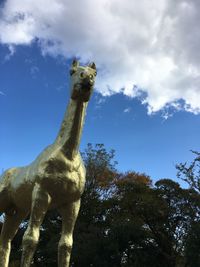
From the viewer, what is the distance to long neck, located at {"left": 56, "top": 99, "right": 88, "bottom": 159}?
7.13 meters

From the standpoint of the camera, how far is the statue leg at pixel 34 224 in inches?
262

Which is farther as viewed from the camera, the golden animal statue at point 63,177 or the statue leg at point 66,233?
the statue leg at point 66,233

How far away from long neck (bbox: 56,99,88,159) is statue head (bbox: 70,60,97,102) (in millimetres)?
123

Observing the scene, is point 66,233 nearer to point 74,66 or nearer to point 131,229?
point 74,66

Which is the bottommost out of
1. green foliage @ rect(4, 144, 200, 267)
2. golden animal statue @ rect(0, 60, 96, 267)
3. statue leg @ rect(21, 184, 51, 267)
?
statue leg @ rect(21, 184, 51, 267)

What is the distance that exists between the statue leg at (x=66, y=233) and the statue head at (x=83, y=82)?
1.80 m

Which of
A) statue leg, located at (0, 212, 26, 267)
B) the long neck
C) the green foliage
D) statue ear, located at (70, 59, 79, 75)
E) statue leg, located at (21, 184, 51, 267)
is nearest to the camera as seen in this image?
statue leg, located at (21, 184, 51, 267)

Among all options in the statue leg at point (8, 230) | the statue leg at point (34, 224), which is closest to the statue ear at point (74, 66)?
the statue leg at point (34, 224)

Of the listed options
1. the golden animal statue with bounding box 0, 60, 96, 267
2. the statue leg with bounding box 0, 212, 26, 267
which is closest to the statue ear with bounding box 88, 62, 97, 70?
the golden animal statue with bounding box 0, 60, 96, 267

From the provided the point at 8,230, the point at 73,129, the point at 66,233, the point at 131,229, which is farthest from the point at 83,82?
the point at 131,229

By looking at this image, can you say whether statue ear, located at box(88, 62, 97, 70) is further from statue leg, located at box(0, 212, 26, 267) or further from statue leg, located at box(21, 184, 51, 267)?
statue leg, located at box(0, 212, 26, 267)

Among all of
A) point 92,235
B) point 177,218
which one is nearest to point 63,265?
point 92,235

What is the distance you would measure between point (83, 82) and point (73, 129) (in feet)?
2.64

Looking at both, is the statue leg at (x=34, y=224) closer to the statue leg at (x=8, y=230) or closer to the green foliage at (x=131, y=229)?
the statue leg at (x=8, y=230)
